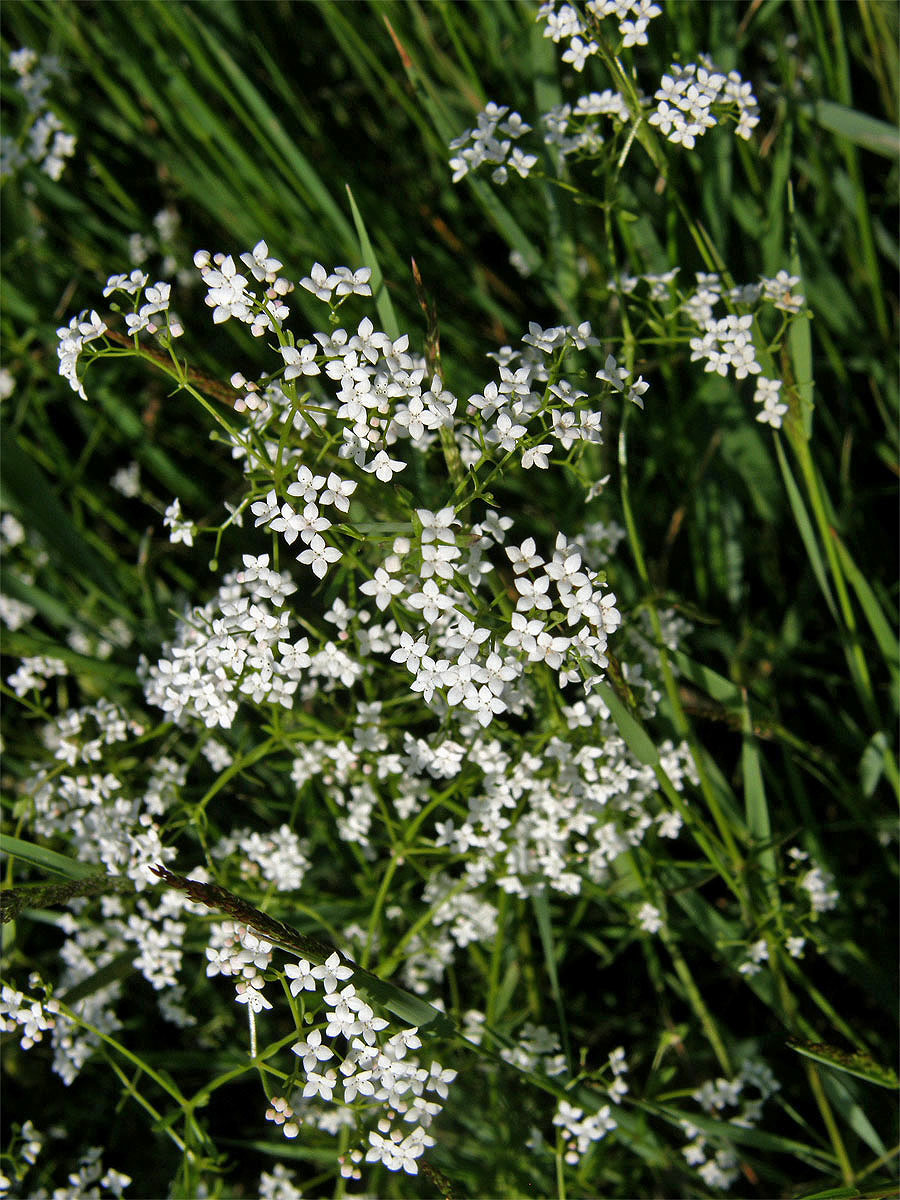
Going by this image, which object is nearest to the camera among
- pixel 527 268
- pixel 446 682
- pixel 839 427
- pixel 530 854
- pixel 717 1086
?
pixel 446 682

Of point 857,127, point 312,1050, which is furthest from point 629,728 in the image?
point 857,127

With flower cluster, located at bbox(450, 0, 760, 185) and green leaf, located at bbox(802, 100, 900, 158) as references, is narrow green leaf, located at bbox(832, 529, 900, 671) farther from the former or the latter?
green leaf, located at bbox(802, 100, 900, 158)

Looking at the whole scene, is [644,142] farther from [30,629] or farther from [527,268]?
[30,629]

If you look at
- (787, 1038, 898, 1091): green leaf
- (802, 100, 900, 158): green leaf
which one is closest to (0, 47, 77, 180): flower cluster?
(802, 100, 900, 158): green leaf

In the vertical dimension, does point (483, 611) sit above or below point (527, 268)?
below

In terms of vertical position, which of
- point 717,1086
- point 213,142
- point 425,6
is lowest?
point 717,1086

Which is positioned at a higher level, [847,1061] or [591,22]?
[591,22]

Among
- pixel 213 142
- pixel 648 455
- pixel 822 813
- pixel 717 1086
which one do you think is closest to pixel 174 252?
pixel 213 142

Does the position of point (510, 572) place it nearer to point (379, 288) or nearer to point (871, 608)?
point (379, 288)

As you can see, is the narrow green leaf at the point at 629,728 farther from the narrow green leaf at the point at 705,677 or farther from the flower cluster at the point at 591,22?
the flower cluster at the point at 591,22
